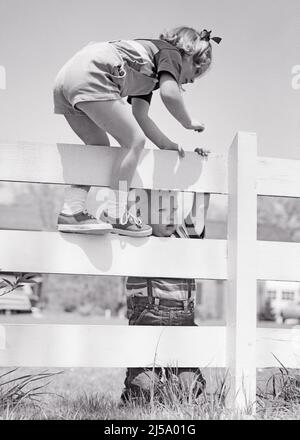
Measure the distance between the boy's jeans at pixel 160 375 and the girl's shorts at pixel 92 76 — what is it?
574mm

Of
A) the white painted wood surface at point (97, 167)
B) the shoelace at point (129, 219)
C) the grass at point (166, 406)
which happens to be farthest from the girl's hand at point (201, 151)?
the grass at point (166, 406)

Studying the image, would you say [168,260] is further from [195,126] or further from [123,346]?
[195,126]

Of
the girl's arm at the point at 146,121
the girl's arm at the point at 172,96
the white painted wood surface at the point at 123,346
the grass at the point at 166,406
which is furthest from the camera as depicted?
the girl's arm at the point at 146,121

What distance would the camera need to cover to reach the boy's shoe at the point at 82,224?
1.36 meters

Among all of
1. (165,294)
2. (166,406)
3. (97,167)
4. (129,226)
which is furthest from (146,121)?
(166,406)

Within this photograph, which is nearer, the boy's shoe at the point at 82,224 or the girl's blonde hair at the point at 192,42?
the boy's shoe at the point at 82,224

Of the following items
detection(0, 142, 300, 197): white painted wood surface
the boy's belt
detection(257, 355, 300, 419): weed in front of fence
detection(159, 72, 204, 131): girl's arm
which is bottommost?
detection(257, 355, 300, 419): weed in front of fence

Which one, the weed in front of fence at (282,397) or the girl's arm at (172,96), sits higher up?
the girl's arm at (172,96)

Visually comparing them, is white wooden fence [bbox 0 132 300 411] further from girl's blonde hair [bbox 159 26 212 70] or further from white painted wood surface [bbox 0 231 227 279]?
girl's blonde hair [bbox 159 26 212 70]

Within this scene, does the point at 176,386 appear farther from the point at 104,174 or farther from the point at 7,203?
the point at 7,203

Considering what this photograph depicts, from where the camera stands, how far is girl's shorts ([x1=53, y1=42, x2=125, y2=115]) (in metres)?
1.43

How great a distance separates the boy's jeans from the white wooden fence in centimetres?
4

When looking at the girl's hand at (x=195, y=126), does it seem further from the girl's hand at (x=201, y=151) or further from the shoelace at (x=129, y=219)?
the shoelace at (x=129, y=219)

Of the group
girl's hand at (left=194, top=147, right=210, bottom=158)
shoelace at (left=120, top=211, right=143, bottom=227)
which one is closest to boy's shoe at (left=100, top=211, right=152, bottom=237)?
shoelace at (left=120, top=211, right=143, bottom=227)
